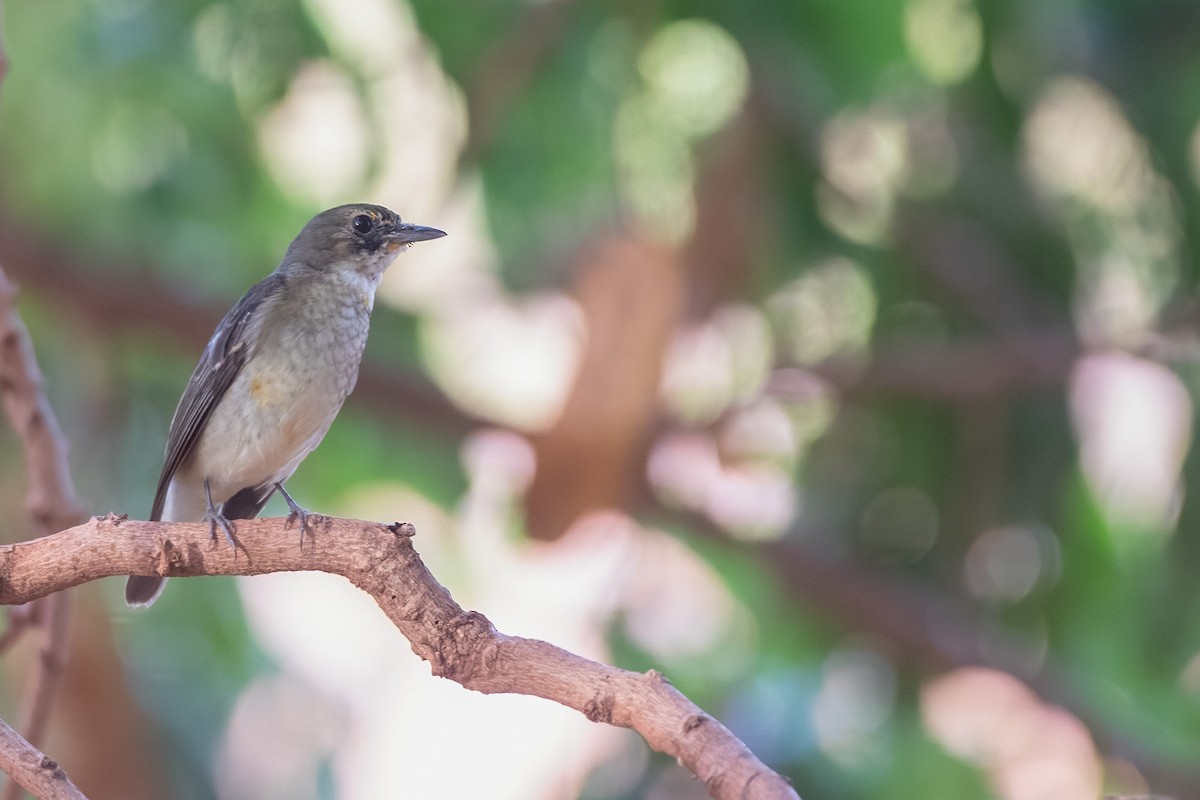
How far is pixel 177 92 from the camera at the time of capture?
655cm

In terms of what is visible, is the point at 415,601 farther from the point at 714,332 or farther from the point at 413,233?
the point at 714,332

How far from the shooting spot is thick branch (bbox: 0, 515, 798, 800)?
7.35ft

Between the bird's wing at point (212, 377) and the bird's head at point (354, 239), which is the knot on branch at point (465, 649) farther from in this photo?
the bird's head at point (354, 239)

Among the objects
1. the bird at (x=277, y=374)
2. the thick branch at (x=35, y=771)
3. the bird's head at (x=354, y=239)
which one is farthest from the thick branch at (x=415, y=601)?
the bird's head at (x=354, y=239)

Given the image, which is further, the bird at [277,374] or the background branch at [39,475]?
the bird at [277,374]

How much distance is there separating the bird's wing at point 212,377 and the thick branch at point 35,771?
1.70 m

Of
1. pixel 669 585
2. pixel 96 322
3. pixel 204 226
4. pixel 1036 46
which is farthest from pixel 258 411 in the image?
pixel 1036 46

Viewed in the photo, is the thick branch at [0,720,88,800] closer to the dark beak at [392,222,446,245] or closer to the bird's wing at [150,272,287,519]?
the bird's wing at [150,272,287,519]

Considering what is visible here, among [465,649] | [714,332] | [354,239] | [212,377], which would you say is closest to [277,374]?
[212,377]

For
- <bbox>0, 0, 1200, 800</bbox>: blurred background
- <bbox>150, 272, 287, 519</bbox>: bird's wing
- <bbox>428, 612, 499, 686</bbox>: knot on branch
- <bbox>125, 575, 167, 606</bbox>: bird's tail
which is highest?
<bbox>0, 0, 1200, 800</bbox>: blurred background

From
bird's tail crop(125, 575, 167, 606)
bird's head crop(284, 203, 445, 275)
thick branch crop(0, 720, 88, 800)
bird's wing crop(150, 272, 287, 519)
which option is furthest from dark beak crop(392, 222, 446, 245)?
thick branch crop(0, 720, 88, 800)

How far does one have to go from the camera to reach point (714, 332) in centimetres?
672

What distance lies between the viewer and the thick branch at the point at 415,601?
2240 mm

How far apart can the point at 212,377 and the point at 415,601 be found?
1769mm
